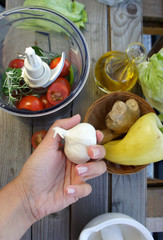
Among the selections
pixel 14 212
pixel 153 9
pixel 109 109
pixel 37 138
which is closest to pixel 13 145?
pixel 37 138

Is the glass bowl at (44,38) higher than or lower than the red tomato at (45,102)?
higher

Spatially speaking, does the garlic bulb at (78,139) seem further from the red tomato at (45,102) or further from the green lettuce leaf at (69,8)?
the green lettuce leaf at (69,8)

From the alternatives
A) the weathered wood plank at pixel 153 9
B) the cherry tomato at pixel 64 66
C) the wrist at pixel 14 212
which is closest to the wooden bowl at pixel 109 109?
the cherry tomato at pixel 64 66

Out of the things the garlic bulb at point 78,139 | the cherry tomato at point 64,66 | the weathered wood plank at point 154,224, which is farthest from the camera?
the weathered wood plank at point 154,224

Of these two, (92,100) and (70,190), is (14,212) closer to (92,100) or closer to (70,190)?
(70,190)

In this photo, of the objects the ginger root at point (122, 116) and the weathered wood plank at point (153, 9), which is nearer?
the ginger root at point (122, 116)

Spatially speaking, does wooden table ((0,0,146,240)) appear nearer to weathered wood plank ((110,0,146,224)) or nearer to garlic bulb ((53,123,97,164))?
weathered wood plank ((110,0,146,224))

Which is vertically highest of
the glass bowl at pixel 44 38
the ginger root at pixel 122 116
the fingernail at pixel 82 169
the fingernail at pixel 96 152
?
the glass bowl at pixel 44 38
